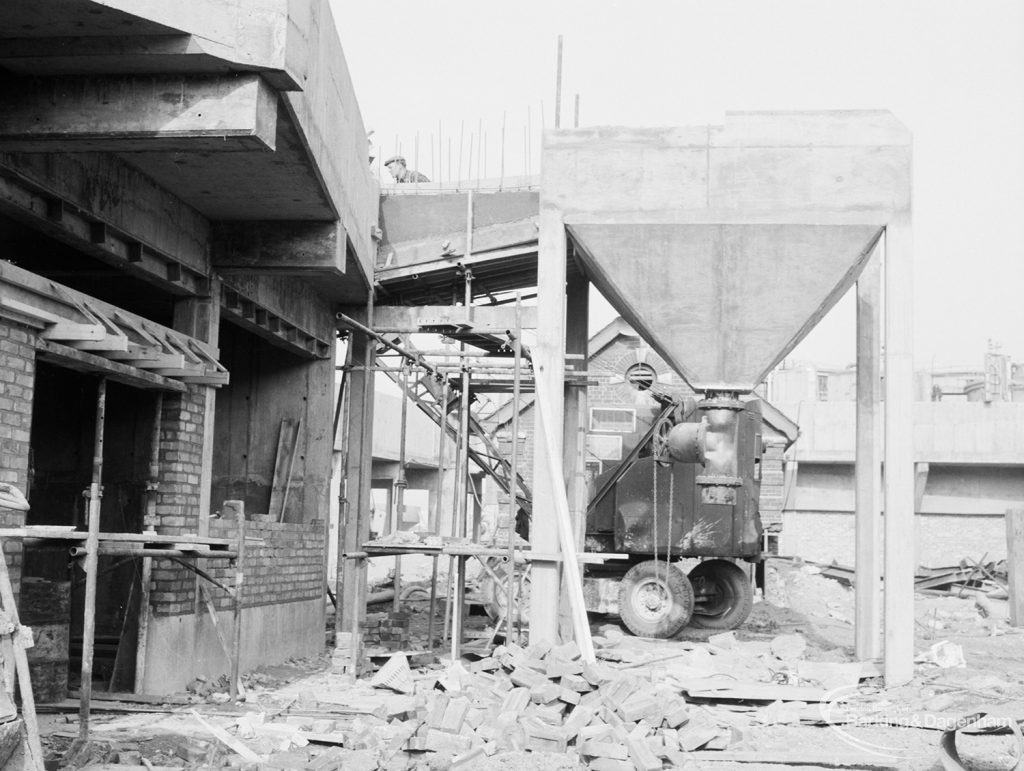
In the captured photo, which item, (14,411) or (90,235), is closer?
(14,411)

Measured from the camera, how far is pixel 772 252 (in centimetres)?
1307

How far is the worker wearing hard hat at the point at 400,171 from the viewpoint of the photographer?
17484mm

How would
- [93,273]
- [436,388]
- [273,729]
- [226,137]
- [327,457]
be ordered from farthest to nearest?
[436,388] → [327,457] → [93,273] → [273,729] → [226,137]

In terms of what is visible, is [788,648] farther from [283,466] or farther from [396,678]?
[283,466]

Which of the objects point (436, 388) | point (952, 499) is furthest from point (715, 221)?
point (952, 499)

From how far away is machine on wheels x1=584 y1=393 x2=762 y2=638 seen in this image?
19281mm

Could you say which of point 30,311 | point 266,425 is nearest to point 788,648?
point 266,425

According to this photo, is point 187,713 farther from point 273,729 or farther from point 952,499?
point 952,499

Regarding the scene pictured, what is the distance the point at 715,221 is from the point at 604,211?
1184mm

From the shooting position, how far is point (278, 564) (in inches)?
573

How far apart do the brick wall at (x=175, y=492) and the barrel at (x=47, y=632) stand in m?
0.87

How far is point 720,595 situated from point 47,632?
12.4 m

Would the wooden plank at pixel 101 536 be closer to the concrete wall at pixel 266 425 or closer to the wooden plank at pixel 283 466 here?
the wooden plank at pixel 283 466

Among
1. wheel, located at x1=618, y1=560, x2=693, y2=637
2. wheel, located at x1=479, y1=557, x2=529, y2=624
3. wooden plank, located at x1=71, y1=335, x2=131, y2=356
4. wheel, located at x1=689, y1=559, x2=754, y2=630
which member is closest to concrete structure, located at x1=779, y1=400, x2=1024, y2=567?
wheel, located at x1=689, y1=559, x2=754, y2=630
